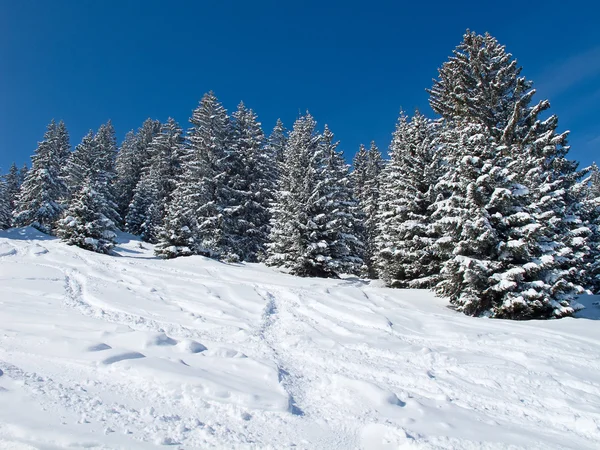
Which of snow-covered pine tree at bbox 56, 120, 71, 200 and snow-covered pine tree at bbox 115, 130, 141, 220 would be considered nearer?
snow-covered pine tree at bbox 115, 130, 141, 220

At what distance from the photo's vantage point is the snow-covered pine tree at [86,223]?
17734 millimetres

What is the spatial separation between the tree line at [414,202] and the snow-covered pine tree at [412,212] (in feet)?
0.24

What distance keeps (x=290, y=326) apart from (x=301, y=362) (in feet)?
6.68

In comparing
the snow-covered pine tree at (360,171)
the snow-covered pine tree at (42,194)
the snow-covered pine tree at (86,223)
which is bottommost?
the snow-covered pine tree at (86,223)

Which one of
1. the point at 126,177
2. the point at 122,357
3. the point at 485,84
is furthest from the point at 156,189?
the point at 122,357

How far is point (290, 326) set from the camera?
24.4ft

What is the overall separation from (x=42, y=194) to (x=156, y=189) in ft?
32.7

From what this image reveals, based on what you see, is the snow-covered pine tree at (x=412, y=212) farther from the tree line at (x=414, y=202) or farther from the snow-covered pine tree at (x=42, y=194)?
the snow-covered pine tree at (x=42, y=194)

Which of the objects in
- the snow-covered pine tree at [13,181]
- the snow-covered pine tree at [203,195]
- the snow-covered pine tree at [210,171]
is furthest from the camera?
the snow-covered pine tree at [13,181]

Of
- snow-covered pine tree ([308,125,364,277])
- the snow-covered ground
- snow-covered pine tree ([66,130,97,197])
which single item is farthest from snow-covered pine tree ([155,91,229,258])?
snow-covered pine tree ([66,130,97,197])

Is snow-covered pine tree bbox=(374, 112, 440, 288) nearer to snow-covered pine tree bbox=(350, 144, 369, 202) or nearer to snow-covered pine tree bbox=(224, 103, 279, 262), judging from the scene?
snow-covered pine tree bbox=(224, 103, 279, 262)

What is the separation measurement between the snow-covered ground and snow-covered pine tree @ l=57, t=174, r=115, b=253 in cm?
919

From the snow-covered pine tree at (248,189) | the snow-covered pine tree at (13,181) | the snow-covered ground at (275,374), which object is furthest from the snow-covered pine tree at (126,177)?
the snow-covered ground at (275,374)

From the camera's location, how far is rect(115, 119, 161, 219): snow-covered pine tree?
4078 centimetres
